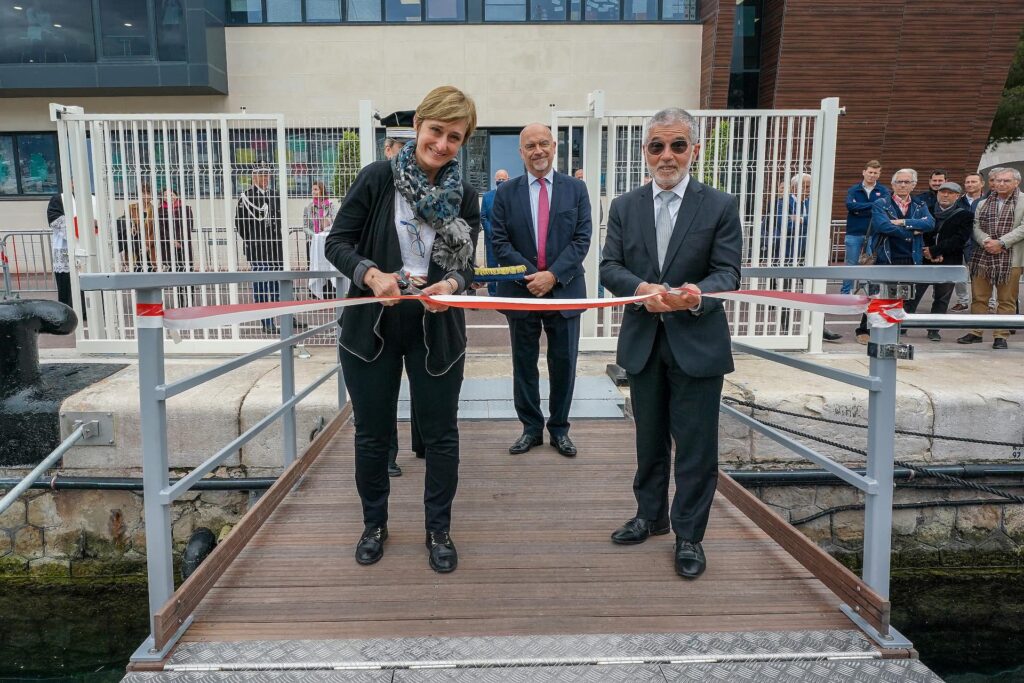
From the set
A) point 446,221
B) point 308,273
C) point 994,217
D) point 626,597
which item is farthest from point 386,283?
point 994,217

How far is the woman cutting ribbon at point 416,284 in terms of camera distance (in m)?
2.83

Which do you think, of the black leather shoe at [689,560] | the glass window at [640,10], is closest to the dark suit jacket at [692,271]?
the black leather shoe at [689,560]

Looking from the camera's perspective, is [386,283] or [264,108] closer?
[386,283]

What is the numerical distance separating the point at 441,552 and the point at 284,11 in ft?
56.5

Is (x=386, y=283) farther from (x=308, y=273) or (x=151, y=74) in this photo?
(x=151, y=74)

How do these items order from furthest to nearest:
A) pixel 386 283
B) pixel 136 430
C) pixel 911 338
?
pixel 911 338, pixel 136 430, pixel 386 283

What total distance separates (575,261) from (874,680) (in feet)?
8.85

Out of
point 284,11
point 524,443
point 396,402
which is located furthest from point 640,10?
point 396,402

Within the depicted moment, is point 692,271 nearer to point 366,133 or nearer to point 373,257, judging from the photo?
point 373,257

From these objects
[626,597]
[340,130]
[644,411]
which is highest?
[340,130]

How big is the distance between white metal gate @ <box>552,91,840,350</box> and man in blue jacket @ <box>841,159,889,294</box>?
165 cm

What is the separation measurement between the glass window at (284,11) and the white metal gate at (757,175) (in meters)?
13.0

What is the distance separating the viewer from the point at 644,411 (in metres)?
3.16

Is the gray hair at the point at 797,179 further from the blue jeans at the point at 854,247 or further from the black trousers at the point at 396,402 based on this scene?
the black trousers at the point at 396,402
